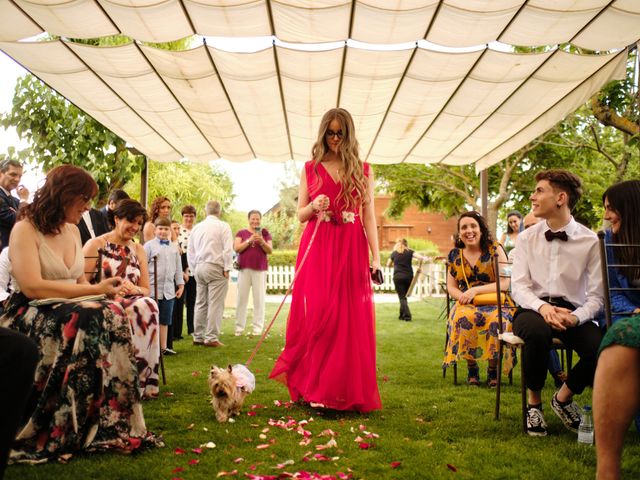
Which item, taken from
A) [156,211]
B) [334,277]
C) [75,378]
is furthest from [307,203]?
[156,211]

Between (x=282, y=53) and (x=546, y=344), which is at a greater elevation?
(x=282, y=53)

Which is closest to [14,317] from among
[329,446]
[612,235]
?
[329,446]

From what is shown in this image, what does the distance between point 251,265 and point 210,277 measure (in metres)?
1.46

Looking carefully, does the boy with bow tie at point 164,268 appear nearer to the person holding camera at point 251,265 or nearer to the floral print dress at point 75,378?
the person holding camera at point 251,265

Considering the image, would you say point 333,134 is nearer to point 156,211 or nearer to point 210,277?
point 156,211

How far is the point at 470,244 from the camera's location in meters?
6.17

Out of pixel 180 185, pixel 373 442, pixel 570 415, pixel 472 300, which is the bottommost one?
pixel 373 442

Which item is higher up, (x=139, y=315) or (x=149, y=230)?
(x=149, y=230)

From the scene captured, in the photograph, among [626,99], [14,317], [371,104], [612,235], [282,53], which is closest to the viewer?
[14,317]

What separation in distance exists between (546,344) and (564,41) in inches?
148

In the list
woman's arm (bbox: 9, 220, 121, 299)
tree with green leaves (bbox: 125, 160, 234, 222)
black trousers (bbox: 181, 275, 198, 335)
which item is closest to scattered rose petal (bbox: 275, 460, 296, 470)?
woman's arm (bbox: 9, 220, 121, 299)

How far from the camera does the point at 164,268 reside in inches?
295

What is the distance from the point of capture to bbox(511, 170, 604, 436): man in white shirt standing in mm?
3908

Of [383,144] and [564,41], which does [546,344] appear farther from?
[383,144]
